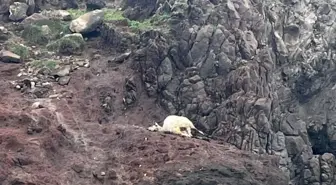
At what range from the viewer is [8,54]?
28.9m

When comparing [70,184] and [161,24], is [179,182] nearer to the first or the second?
[70,184]

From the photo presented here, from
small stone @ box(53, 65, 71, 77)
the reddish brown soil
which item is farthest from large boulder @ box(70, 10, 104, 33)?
the reddish brown soil

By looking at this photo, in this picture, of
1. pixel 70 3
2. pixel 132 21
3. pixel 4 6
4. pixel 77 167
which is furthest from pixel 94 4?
pixel 77 167

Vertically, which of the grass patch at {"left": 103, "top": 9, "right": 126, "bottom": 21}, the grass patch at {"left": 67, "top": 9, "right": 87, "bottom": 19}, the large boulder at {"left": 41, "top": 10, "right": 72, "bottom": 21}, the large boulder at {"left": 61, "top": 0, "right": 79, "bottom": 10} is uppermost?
the grass patch at {"left": 103, "top": 9, "right": 126, "bottom": 21}

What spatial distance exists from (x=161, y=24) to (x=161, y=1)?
2481 millimetres

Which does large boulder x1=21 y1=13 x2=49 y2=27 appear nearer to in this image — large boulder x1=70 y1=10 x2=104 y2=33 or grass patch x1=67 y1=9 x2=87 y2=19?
grass patch x1=67 y1=9 x2=87 y2=19

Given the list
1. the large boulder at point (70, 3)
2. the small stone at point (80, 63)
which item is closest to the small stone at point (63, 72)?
the small stone at point (80, 63)

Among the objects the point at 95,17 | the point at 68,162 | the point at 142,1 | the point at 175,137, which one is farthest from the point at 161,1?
the point at 68,162

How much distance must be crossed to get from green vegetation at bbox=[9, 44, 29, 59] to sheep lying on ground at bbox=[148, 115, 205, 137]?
8.34 meters

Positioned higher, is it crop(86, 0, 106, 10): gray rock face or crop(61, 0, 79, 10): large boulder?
crop(86, 0, 106, 10): gray rock face

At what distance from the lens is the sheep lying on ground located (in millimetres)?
24859

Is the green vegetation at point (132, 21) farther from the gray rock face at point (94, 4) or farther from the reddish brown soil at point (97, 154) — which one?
the reddish brown soil at point (97, 154)

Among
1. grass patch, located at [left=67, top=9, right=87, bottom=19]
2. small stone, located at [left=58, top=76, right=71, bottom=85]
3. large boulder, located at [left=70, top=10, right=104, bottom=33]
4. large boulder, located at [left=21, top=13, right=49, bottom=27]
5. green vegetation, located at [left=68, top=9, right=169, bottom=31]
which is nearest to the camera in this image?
small stone, located at [left=58, top=76, right=71, bottom=85]

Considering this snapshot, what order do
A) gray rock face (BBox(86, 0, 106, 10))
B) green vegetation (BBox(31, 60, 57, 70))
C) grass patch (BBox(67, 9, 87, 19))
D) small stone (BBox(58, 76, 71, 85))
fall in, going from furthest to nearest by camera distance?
gray rock face (BBox(86, 0, 106, 10))
grass patch (BBox(67, 9, 87, 19))
green vegetation (BBox(31, 60, 57, 70))
small stone (BBox(58, 76, 71, 85))
